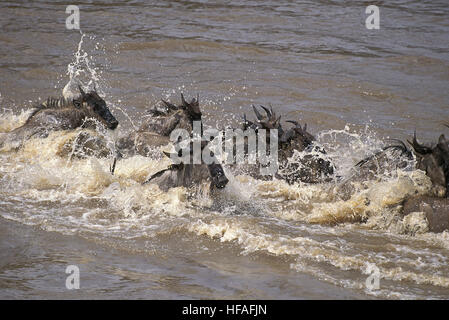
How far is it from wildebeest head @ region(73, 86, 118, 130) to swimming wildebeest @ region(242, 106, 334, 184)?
1863 millimetres

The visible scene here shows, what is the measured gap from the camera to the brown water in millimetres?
5566

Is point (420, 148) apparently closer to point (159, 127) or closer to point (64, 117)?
point (159, 127)

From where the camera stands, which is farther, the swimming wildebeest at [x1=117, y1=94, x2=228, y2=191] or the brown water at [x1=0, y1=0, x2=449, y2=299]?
the swimming wildebeest at [x1=117, y1=94, x2=228, y2=191]

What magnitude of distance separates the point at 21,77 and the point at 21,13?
4.11 m

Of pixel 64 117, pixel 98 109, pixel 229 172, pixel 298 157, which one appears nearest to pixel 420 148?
pixel 298 157

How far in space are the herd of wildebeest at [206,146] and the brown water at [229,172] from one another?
0.12m

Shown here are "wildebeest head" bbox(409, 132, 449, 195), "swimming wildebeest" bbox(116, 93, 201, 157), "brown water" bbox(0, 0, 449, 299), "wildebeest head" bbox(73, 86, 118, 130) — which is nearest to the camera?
"brown water" bbox(0, 0, 449, 299)

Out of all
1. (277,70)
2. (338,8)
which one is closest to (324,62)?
(277,70)

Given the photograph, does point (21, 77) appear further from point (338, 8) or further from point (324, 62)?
point (338, 8)

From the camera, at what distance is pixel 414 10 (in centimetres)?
1627

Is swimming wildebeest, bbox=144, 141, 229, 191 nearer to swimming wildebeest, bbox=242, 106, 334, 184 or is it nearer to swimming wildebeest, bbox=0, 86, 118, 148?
swimming wildebeest, bbox=242, 106, 334, 184

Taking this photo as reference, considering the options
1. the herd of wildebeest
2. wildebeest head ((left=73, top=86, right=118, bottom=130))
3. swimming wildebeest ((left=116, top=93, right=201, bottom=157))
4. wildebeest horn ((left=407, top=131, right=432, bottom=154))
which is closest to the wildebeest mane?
the herd of wildebeest

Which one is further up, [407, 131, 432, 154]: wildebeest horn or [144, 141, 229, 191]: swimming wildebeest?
[407, 131, 432, 154]: wildebeest horn

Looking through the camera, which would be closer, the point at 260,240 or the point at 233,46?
the point at 260,240
